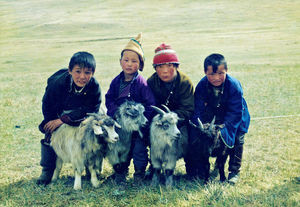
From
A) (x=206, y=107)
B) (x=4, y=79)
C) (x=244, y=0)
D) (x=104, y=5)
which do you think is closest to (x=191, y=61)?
(x=4, y=79)

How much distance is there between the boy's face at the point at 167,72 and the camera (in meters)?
4.87

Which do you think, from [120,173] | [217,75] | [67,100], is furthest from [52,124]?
[217,75]

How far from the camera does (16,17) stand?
61469mm

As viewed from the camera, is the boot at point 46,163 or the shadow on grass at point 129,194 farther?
the boot at point 46,163

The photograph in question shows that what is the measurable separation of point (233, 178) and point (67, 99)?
2.80 meters

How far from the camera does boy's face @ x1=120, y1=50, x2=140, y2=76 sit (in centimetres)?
485

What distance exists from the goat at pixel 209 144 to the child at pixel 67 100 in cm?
165

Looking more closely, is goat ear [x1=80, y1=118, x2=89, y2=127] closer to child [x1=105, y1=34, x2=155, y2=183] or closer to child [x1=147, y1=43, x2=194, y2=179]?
child [x1=105, y1=34, x2=155, y2=183]

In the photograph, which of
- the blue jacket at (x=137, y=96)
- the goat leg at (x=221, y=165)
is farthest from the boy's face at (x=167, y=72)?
the goat leg at (x=221, y=165)

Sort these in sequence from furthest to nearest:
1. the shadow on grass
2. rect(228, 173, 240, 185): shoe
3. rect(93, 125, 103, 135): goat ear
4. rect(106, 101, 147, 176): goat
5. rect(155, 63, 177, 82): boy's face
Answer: rect(155, 63, 177, 82): boy's face < rect(228, 173, 240, 185): shoe < rect(106, 101, 147, 176): goat < rect(93, 125, 103, 135): goat ear < the shadow on grass

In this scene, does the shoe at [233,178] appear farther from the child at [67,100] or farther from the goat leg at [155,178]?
the child at [67,100]

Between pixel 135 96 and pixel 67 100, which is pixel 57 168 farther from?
pixel 135 96

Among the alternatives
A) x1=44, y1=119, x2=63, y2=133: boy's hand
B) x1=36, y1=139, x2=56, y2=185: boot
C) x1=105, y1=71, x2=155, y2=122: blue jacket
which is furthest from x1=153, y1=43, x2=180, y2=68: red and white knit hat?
x1=36, y1=139, x2=56, y2=185: boot

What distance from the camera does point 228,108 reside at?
486cm
